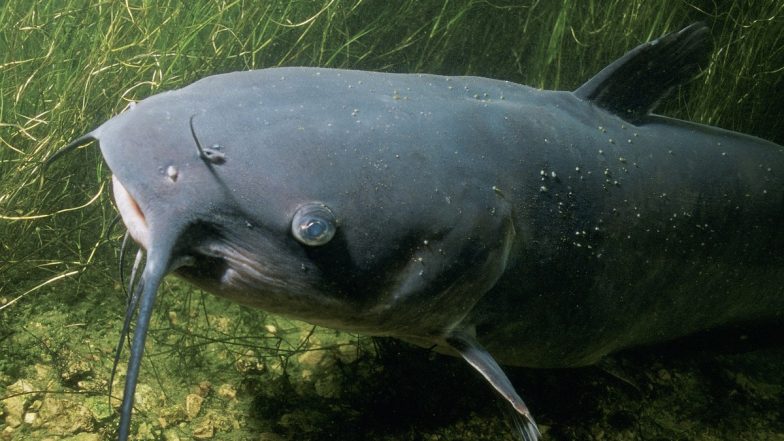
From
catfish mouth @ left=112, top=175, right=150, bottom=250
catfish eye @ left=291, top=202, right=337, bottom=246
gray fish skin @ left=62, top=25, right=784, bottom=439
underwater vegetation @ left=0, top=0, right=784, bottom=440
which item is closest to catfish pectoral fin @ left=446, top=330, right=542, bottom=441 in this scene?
gray fish skin @ left=62, top=25, right=784, bottom=439

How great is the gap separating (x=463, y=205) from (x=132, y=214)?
2.74 feet

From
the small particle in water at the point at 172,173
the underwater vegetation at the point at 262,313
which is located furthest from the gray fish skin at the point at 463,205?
the underwater vegetation at the point at 262,313

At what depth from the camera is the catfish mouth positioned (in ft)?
4.29

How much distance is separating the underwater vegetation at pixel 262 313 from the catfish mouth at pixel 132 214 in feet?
3.21

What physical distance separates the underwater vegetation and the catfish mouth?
98cm

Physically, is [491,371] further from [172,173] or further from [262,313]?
[262,313]

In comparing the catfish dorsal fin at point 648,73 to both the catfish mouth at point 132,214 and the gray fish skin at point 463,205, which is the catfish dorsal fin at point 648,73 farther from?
the catfish mouth at point 132,214

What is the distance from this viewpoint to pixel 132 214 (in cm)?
133

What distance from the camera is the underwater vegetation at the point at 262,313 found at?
7.18ft

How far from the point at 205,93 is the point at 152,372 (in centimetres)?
135

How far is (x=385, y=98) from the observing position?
1.66 metres

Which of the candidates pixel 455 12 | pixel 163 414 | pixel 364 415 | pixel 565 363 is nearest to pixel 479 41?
pixel 455 12

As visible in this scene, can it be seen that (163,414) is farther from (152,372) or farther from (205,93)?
(205,93)

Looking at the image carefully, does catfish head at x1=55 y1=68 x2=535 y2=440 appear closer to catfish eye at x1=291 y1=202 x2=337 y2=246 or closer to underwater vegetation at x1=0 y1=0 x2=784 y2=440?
catfish eye at x1=291 y1=202 x2=337 y2=246
